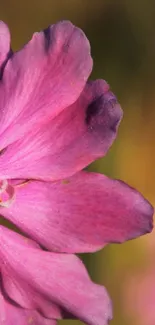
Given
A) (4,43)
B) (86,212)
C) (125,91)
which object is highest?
(4,43)

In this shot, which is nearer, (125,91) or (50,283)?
(50,283)

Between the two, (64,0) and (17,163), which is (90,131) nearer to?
(17,163)

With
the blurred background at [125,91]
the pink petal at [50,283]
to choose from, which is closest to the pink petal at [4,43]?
the pink petal at [50,283]

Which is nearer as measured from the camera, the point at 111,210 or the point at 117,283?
the point at 111,210

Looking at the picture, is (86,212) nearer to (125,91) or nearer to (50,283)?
(50,283)

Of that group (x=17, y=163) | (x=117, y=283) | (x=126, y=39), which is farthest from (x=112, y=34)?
(x=17, y=163)

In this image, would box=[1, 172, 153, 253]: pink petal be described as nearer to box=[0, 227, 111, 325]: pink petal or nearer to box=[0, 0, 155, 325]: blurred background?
box=[0, 227, 111, 325]: pink petal

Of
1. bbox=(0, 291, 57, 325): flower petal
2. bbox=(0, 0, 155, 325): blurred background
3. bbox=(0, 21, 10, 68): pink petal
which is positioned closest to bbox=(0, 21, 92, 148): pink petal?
bbox=(0, 21, 10, 68): pink petal

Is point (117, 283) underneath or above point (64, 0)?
underneath

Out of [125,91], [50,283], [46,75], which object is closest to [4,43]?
[46,75]
